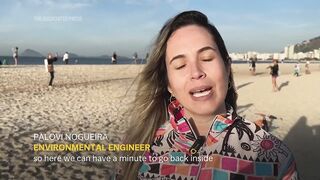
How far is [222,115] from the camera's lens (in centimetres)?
172

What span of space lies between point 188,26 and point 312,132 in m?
10.2

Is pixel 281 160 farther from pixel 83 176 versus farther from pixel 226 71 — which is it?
pixel 83 176

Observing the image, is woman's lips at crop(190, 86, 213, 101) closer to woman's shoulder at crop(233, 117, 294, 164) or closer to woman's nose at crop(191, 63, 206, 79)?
woman's nose at crop(191, 63, 206, 79)

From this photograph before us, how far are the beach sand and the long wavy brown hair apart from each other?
0.26 metres

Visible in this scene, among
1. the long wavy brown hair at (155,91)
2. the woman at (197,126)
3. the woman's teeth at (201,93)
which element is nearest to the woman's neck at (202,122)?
the woman at (197,126)

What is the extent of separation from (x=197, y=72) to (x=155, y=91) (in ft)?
1.41

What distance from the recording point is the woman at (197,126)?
1.63 metres

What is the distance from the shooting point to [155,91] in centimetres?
209

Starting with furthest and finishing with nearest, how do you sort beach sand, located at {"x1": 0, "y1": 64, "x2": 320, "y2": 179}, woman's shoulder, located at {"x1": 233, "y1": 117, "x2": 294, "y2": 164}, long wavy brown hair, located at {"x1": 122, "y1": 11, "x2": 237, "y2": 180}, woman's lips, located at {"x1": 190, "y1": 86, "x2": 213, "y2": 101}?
beach sand, located at {"x1": 0, "y1": 64, "x2": 320, "y2": 179} → long wavy brown hair, located at {"x1": 122, "y1": 11, "x2": 237, "y2": 180} → woman's lips, located at {"x1": 190, "y1": 86, "x2": 213, "y2": 101} → woman's shoulder, located at {"x1": 233, "y1": 117, "x2": 294, "y2": 164}

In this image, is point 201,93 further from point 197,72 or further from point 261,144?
point 261,144

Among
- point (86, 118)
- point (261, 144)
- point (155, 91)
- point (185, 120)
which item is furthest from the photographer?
point (86, 118)

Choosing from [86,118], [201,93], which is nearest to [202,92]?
[201,93]

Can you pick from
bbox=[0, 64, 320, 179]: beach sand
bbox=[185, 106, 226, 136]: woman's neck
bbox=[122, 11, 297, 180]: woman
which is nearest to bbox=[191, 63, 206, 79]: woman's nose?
bbox=[122, 11, 297, 180]: woman

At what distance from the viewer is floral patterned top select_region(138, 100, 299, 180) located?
5.26 feet
